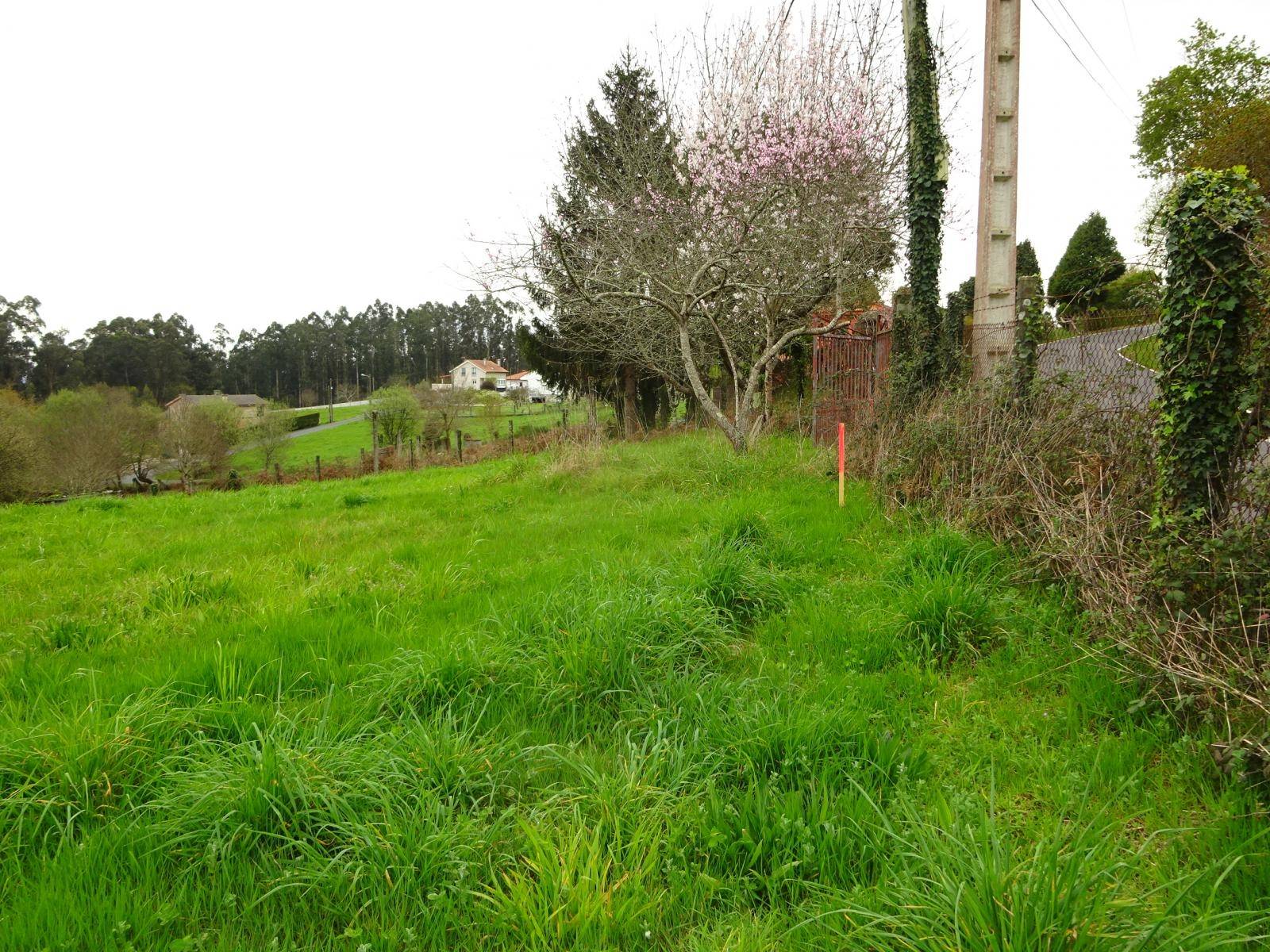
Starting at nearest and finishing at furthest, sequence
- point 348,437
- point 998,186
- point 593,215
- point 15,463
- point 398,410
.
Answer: point 998,186
point 593,215
point 15,463
point 398,410
point 348,437

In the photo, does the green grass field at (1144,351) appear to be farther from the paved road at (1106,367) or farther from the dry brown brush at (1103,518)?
the dry brown brush at (1103,518)

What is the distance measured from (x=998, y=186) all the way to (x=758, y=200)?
412 cm

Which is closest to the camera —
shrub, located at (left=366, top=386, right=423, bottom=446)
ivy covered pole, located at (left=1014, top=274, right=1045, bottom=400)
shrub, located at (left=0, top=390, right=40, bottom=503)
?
ivy covered pole, located at (left=1014, top=274, right=1045, bottom=400)

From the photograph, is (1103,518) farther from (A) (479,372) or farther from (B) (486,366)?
(A) (479,372)

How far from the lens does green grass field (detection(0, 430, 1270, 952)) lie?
1.60 meters

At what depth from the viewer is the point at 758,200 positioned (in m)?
10.3

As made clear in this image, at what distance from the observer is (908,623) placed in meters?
3.25

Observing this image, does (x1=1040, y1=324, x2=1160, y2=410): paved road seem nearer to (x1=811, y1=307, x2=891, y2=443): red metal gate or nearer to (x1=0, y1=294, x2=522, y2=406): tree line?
(x1=811, y1=307, x2=891, y2=443): red metal gate

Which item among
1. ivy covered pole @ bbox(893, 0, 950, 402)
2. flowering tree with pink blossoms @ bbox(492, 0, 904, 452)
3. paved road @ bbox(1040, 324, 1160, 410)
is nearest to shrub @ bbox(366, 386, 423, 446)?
flowering tree with pink blossoms @ bbox(492, 0, 904, 452)

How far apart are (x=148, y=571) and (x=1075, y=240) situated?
32996 millimetres

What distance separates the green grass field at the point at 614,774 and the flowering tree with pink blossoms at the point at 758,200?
669 cm

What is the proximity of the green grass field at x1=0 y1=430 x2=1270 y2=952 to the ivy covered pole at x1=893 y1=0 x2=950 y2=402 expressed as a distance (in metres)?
4.08

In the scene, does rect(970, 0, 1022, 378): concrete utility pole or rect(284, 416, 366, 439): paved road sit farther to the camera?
rect(284, 416, 366, 439): paved road

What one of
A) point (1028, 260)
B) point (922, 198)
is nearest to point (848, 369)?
point (922, 198)
